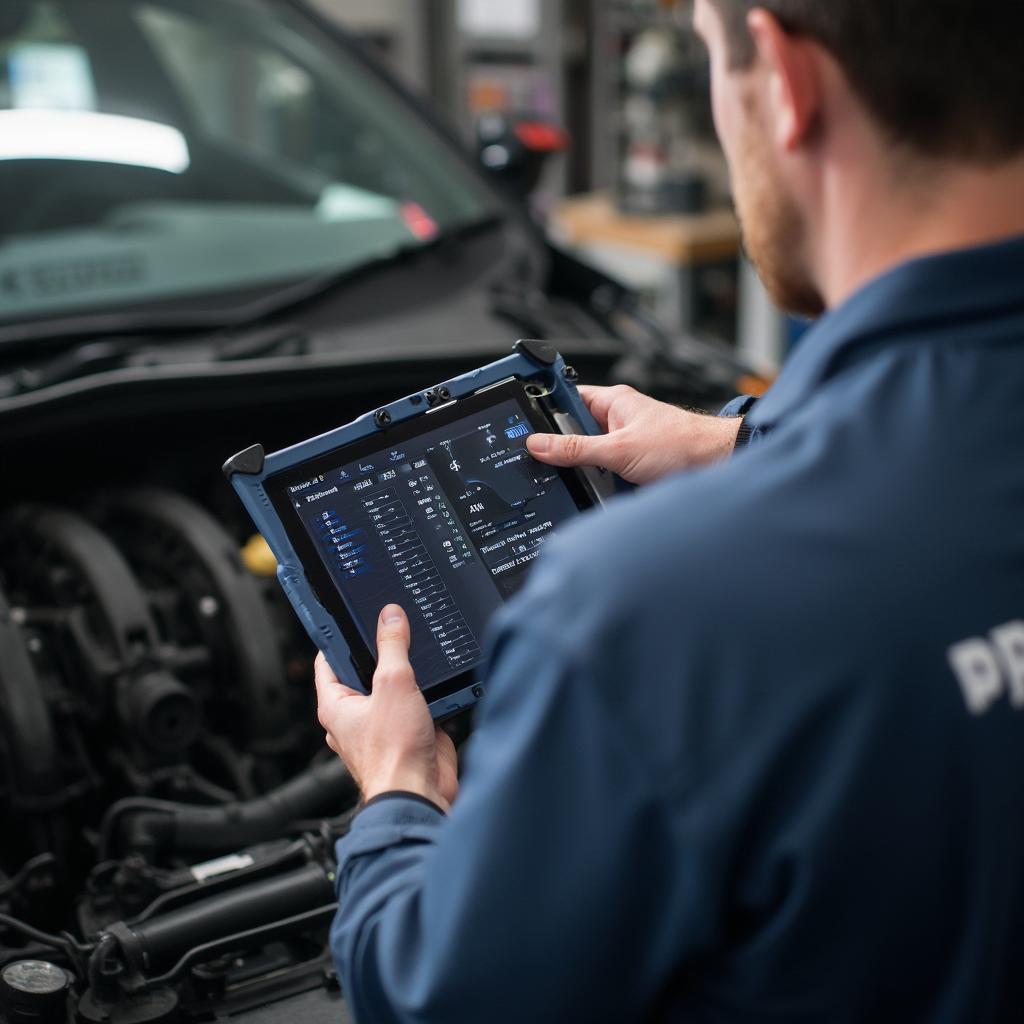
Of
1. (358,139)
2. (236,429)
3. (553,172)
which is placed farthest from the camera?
(553,172)

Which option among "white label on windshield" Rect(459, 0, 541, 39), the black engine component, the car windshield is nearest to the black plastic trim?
the black engine component

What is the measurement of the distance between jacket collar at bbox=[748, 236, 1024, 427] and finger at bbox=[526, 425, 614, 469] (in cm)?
45

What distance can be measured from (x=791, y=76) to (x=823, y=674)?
13.1 inches

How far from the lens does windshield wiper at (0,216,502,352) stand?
194 cm

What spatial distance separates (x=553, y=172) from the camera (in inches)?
240

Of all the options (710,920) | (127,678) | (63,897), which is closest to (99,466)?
(127,678)

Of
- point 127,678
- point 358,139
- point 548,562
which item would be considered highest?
point 358,139

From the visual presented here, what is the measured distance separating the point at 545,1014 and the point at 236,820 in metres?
0.90

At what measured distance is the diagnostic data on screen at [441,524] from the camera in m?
1.21

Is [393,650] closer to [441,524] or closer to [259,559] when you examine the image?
[441,524]

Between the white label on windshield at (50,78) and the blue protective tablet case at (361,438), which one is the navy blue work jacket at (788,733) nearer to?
the blue protective tablet case at (361,438)

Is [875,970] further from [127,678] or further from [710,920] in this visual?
[127,678]

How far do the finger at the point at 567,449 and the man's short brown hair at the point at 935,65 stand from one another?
0.52 meters

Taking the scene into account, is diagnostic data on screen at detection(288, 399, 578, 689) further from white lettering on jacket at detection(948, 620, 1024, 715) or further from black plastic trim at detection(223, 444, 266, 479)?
white lettering on jacket at detection(948, 620, 1024, 715)
